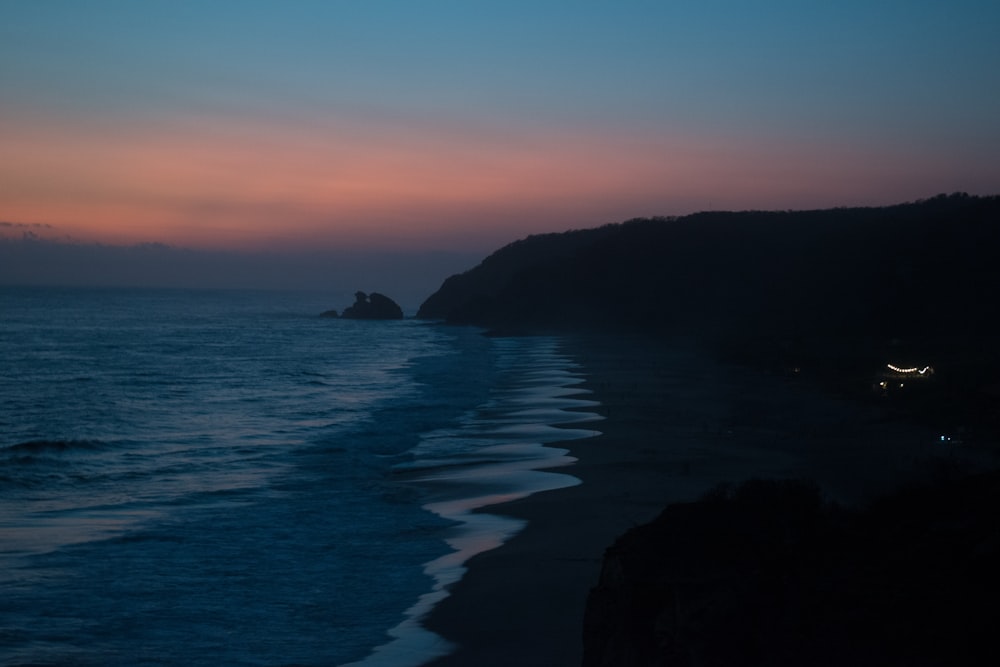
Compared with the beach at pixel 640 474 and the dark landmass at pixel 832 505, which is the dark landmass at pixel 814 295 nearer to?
the dark landmass at pixel 832 505

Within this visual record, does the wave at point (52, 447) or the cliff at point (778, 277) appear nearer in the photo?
the wave at point (52, 447)

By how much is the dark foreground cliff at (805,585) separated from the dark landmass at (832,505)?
1cm

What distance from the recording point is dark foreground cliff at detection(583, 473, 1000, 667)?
5.88 meters

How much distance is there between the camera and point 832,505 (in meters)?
8.97

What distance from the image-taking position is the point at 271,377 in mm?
46938

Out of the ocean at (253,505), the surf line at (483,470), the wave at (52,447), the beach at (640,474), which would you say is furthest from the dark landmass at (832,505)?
the wave at (52,447)

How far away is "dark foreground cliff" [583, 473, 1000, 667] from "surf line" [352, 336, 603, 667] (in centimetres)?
341

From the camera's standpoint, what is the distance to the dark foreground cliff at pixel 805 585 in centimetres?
588

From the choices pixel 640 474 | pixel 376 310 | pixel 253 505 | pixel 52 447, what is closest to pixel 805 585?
pixel 253 505

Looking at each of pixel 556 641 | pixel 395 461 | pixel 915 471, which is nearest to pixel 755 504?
pixel 556 641

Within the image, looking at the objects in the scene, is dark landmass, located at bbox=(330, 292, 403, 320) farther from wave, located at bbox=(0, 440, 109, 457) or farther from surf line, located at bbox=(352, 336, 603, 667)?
wave, located at bbox=(0, 440, 109, 457)

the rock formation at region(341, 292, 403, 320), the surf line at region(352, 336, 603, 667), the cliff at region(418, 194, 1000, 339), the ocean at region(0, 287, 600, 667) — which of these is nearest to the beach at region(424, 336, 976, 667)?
the surf line at region(352, 336, 603, 667)

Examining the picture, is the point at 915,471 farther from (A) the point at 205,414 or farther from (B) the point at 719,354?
(B) the point at 719,354

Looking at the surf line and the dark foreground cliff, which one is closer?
the dark foreground cliff
